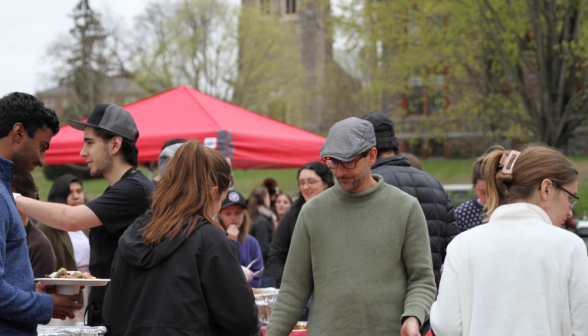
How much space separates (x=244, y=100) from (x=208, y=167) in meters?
31.8

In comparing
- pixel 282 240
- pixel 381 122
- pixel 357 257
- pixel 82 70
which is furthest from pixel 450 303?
pixel 82 70

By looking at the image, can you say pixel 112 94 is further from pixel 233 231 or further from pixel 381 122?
pixel 381 122

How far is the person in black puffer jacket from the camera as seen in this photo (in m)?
3.44

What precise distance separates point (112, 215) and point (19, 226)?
2.95 ft

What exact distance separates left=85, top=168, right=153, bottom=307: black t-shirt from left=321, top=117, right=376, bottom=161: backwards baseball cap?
3.62ft

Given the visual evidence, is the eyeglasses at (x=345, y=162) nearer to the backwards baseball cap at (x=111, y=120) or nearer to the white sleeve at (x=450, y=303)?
the white sleeve at (x=450, y=303)

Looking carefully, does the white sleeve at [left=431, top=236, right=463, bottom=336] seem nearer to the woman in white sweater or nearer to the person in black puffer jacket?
the woman in white sweater

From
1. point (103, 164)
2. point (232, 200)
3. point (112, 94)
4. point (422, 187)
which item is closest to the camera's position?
point (103, 164)

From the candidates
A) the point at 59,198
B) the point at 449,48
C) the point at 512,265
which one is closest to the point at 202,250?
the point at 512,265

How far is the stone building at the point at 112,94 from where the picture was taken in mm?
37847

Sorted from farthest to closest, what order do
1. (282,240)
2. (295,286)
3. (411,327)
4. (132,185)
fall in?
(282,240) < (132,185) < (295,286) < (411,327)

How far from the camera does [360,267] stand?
2.68m

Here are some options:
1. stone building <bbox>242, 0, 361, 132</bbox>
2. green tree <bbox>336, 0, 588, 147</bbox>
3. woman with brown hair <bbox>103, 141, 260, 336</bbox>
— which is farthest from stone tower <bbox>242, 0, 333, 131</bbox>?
woman with brown hair <bbox>103, 141, 260, 336</bbox>

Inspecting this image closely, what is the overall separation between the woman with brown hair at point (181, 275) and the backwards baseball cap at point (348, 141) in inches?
24.8
